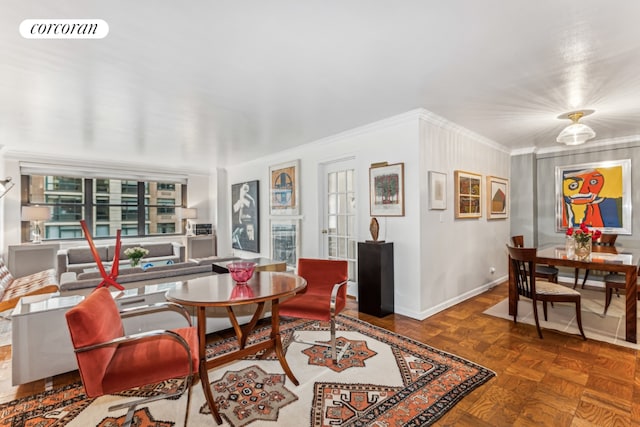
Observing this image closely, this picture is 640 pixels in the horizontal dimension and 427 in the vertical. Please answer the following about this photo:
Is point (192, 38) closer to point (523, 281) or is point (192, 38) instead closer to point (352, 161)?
point (352, 161)

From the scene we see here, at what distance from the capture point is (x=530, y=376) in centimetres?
228

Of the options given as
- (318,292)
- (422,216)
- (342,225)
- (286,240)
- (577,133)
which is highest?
(577,133)

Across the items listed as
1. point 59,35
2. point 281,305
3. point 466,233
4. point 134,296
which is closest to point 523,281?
point 466,233

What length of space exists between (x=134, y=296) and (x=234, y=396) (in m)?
1.16

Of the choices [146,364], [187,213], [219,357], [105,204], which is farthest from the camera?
A: [187,213]

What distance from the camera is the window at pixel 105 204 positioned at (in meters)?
5.99

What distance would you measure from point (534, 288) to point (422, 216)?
4.33 feet

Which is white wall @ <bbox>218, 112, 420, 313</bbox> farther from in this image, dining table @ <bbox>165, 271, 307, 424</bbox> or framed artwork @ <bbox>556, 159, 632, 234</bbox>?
framed artwork @ <bbox>556, 159, 632, 234</bbox>

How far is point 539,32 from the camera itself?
77.2 inches

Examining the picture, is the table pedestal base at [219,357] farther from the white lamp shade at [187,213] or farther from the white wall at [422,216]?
the white lamp shade at [187,213]

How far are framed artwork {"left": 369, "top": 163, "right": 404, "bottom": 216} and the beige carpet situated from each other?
174 cm

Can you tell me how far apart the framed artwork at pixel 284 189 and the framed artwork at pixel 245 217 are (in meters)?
0.58

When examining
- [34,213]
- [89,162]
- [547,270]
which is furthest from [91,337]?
[89,162]

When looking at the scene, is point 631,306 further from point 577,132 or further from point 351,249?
point 351,249
